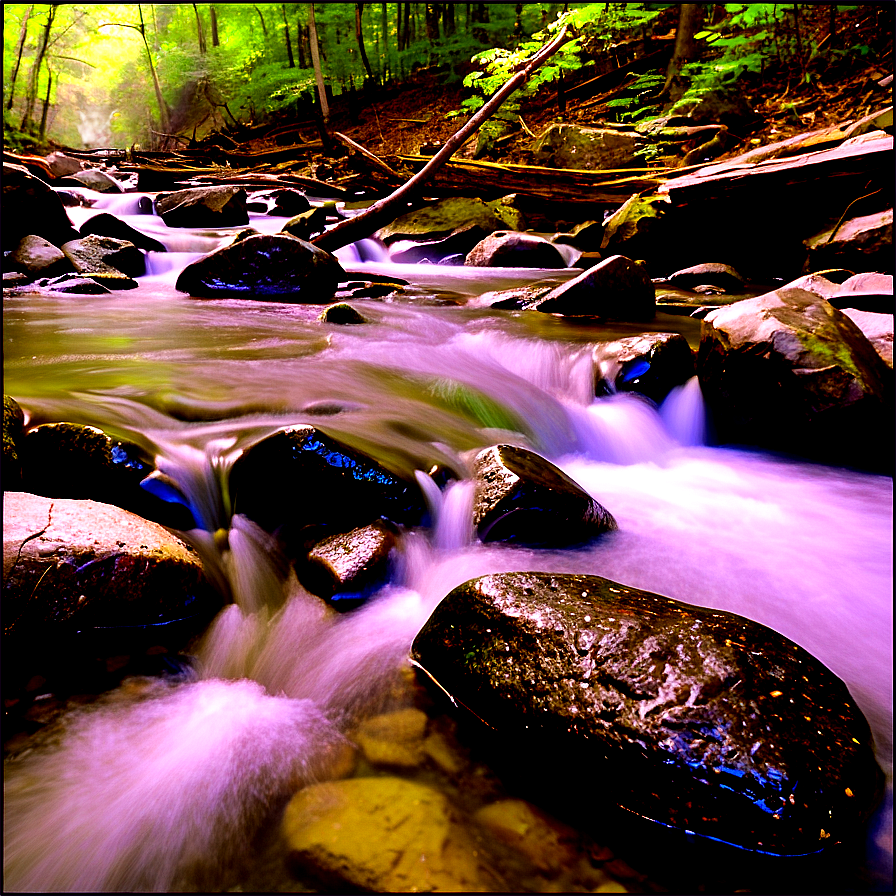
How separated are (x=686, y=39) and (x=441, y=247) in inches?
352

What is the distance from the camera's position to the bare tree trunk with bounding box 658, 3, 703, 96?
1332 centimetres

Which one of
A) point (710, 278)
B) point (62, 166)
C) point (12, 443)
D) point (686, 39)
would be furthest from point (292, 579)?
point (62, 166)

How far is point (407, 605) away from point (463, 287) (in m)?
6.16

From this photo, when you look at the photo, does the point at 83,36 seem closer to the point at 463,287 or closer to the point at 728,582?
the point at 463,287

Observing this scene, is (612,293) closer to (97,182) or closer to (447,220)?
(447,220)

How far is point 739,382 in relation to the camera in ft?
12.3

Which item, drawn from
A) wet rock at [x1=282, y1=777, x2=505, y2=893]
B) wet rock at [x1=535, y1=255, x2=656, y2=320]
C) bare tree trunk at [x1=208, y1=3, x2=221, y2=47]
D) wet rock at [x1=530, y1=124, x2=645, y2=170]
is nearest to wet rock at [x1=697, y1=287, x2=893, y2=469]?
wet rock at [x1=535, y1=255, x2=656, y2=320]

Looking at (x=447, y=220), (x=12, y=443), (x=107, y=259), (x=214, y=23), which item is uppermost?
(x=214, y=23)

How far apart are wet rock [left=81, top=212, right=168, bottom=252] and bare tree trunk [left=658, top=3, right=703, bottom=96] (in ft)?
39.7

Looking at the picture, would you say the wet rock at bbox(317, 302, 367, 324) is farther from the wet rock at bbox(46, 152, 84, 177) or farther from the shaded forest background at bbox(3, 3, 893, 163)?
the wet rock at bbox(46, 152, 84, 177)

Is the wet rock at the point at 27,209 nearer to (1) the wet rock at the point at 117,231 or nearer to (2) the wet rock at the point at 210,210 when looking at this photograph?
(1) the wet rock at the point at 117,231

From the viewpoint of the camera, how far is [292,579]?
2.45 meters

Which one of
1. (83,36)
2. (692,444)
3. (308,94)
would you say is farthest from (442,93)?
(83,36)

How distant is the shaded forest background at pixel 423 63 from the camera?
37.8 feet
